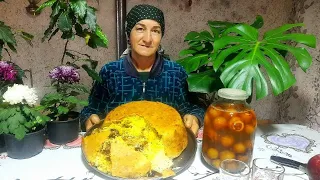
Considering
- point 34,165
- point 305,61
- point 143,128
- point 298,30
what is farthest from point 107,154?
point 298,30

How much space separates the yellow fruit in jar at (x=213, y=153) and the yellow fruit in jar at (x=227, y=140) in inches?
1.3

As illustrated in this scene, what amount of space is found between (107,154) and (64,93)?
0.31 m

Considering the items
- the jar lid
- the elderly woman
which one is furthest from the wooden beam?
the jar lid

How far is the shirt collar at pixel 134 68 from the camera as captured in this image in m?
1.17

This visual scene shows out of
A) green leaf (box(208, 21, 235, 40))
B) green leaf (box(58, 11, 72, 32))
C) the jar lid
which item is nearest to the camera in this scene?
the jar lid

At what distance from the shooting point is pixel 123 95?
118 centimetres

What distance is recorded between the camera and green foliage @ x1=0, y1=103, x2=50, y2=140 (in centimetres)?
76

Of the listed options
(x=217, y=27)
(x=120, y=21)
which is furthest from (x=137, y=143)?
(x=120, y=21)

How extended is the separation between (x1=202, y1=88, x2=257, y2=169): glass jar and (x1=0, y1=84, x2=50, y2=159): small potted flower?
0.52 meters

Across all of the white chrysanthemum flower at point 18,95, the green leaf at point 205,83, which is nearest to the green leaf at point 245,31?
the green leaf at point 205,83

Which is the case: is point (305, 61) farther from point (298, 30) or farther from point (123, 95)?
point (298, 30)

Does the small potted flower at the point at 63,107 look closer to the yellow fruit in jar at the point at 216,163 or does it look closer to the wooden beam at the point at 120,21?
the yellow fruit in jar at the point at 216,163

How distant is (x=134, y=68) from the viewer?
117cm

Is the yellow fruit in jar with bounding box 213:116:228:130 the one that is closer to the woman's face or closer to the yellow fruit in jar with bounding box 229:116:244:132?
the yellow fruit in jar with bounding box 229:116:244:132
